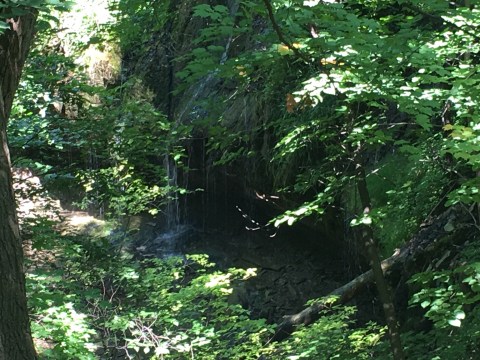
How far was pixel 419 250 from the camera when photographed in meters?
3.85

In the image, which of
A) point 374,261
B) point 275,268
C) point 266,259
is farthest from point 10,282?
point 266,259

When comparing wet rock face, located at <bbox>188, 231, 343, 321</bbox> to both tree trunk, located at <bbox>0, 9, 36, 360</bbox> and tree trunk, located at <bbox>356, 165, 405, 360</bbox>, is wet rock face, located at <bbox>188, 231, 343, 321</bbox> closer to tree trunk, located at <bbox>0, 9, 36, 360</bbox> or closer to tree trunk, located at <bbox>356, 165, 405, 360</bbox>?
tree trunk, located at <bbox>356, 165, 405, 360</bbox>

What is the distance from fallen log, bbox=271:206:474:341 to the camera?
11.7 feet

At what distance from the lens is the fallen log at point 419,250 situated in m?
3.57

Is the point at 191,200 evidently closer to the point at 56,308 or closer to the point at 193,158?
the point at 193,158

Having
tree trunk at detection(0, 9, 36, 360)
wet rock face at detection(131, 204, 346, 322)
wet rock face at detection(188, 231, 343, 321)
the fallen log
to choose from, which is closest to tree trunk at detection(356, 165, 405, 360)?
the fallen log

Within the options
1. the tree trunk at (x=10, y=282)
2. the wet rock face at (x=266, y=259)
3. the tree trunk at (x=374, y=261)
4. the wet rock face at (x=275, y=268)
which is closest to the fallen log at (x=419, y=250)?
the tree trunk at (x=374, y=261)

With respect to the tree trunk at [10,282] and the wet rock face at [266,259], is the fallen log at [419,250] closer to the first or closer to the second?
the tree trunk at [10,282]

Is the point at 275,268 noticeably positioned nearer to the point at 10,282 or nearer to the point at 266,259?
the point at 266,259

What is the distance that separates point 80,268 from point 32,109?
55.4 inches

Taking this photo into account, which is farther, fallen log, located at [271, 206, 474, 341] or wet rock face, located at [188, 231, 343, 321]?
wet rock face, located at [188, 231, 343, 321]

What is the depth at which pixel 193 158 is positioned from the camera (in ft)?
30.8

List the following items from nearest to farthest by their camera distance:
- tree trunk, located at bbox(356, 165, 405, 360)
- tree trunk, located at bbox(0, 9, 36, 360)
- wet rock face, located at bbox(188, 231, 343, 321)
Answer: tree trunk, located at bbox(0, 9, 36, 360)
tree trunk, located at bbox(356, 165, 405, 360)
wet rock face, located at bbox(188, 231, 343, 321)

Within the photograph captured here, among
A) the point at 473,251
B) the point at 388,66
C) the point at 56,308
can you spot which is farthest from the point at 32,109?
the point at 473,251
